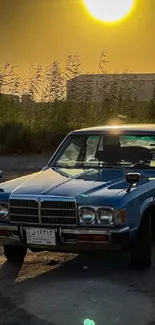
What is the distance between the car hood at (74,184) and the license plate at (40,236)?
36 cm

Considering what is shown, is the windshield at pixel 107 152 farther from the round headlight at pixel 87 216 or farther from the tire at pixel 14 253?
the round headlight at pixel 87 216

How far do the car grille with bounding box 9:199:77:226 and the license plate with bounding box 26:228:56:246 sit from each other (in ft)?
0.26

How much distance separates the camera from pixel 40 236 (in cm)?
595

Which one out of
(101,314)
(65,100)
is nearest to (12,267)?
(101,314)

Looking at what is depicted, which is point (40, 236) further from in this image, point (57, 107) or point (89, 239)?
point (57, 107)

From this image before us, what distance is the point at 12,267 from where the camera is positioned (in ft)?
21.8

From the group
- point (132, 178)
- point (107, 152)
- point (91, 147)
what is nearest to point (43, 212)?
point (132, 178)

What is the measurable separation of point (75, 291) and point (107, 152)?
7.34 ft

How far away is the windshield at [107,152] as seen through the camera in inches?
285

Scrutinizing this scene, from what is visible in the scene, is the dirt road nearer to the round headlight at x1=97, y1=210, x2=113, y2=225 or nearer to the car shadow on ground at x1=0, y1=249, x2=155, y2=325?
the car shadow on ground at x1=0, y1=249, x2=155, y2=325

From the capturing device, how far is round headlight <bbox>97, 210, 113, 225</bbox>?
5.81 m

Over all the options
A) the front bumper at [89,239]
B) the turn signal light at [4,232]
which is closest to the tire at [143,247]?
the front bumper at [89,239]

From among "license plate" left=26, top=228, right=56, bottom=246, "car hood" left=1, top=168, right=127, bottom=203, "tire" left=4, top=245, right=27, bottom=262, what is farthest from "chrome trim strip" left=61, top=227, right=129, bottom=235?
"tire" left=4, top=245, right=27, bottom=262

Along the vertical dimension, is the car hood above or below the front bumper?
above
